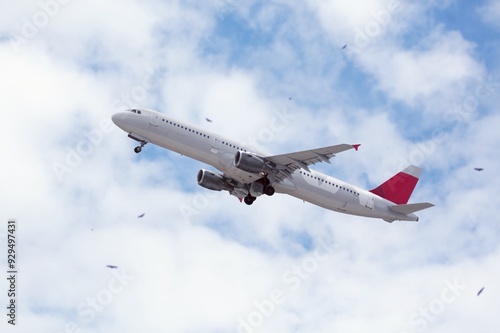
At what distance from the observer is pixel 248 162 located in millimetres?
66688

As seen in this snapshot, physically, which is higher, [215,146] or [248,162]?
[215,146]

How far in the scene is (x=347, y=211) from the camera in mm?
74250

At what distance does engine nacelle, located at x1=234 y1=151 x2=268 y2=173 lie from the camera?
66500 millimetres

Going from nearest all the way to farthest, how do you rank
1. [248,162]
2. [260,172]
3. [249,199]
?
[248,162]
[260,172]
[249,199]

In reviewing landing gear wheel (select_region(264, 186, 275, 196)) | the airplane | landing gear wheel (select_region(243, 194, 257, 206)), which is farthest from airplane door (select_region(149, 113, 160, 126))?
landing gear wheel (select_region(243, 194, 257, 206))

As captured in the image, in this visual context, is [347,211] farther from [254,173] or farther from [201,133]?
[201,133]

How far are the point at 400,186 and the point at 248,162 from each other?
67.5 feet

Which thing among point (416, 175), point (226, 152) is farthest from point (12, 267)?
point (416, 175)

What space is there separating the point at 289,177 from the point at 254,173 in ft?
13.1

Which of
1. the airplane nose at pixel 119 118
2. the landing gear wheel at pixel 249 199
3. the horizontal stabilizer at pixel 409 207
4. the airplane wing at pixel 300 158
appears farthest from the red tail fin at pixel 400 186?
the airplane nose at pixel 119 118

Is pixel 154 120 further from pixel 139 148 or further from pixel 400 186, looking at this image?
pixel 400 186

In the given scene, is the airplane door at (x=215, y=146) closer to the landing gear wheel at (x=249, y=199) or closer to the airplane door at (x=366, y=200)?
the landing gear wheel at (x=249, y=199)

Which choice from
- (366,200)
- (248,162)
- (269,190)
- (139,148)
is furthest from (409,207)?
(139,148)

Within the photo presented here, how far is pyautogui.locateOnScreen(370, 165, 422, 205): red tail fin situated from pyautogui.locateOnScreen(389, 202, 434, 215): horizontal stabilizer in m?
2.86
